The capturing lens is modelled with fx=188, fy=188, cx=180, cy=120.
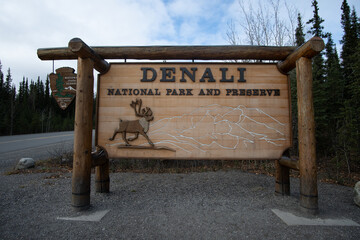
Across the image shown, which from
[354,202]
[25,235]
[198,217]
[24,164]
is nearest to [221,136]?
[198,217]

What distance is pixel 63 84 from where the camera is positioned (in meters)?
3.89

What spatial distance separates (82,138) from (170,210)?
1898 mm

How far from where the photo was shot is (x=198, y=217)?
115 inches

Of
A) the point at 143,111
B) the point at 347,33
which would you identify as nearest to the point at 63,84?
the point at 143,111

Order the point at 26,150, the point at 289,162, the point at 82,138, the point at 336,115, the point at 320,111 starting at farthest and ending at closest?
the point at 26,150
the point at 336,115
the point at 320,111
the point at 289,162
the point at 82,138

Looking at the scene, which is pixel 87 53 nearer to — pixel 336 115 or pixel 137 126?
pixel 137 126

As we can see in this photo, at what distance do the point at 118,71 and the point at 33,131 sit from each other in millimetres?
29838

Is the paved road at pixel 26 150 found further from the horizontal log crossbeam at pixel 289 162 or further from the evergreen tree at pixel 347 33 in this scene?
the evergreen tree at pixel 347 33

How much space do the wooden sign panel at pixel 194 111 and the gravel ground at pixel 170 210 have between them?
87 centimetres

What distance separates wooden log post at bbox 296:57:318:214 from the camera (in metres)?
2.93

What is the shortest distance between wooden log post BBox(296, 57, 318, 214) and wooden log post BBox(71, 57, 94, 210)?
137 inches

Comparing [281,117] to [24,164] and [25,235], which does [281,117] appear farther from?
[24,164]

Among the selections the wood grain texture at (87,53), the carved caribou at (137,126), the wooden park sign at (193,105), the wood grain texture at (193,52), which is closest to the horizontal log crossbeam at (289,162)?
the wooden park sign at (193,105)

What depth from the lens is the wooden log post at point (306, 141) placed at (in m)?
2.93
